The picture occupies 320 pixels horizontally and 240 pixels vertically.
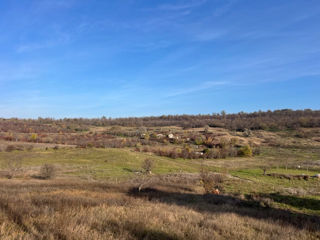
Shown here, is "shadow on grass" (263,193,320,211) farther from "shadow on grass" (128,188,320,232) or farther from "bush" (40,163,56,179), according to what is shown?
"bush" (40,163,56,179)

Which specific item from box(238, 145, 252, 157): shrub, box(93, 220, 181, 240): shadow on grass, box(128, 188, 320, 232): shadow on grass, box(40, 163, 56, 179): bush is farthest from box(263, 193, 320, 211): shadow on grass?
box(238, 145, 252, 157): shrub

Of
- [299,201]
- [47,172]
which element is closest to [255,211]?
[299,201]

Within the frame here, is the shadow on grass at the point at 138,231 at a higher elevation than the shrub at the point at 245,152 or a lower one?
higher

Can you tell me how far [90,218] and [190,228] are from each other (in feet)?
8.93

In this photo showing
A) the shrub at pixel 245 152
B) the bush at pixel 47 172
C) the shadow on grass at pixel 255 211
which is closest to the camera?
the shadow on grass at pixel 255 211

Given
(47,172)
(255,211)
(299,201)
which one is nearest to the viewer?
(255,211)

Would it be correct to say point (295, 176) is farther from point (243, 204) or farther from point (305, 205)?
point (243, 204)

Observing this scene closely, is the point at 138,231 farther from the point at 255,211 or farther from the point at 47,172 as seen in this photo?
the point at 47,172

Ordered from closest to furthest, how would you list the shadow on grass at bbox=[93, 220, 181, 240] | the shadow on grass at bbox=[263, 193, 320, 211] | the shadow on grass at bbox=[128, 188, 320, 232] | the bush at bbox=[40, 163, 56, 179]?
the shadow on grass at bbox=[93, 220, 181, 240], the shadow on grass at bbox=[128, 188, 320, 232], the shadow on grass at bbox=[263, 193, 320, 211], the bush at bbox=[40, 163, 56, 179]

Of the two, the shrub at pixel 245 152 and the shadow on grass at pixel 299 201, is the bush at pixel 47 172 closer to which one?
the shadow on grass at pixel 299 201

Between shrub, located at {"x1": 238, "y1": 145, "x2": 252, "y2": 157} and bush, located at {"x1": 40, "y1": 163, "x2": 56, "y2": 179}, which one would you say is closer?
bush, located at {"x1": 40, "y1": 163, "x2": 56, "y2": 179}

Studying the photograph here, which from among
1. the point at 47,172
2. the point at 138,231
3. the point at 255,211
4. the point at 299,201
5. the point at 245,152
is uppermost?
the point at 138,231

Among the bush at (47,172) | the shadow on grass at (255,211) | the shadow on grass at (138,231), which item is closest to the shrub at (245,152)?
the bush at (47,172)

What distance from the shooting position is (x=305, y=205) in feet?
56.2
